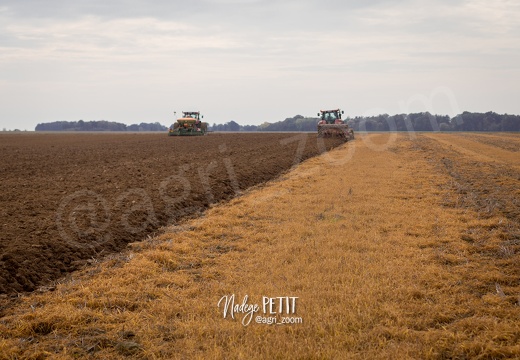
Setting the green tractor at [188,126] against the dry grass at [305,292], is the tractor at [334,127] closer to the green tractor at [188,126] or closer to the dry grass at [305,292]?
the green tractor at [188,126]

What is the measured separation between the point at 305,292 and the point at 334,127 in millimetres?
44214

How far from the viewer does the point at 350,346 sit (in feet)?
18.4

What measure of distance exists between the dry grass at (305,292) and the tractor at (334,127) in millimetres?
37608

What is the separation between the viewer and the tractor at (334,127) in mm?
49906

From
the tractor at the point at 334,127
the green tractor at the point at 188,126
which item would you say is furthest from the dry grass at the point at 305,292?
the green tractor at the point at 188,126

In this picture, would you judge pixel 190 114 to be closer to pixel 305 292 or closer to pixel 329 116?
pixel 329 116

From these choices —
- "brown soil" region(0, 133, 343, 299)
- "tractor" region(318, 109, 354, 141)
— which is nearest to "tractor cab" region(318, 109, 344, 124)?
"tractor" region(318, 109, 354, 141)

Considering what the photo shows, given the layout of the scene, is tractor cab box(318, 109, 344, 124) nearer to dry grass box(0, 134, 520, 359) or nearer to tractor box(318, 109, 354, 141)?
tractor box(318, 109, 354, 141)

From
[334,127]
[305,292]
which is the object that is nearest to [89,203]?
[305,292]

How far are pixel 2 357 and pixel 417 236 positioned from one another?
8.00 m

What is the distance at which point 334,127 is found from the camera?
165 feet

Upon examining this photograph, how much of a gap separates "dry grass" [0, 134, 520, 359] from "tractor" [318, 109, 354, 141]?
3761 cm

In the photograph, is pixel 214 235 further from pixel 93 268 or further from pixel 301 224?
pixel 93 268

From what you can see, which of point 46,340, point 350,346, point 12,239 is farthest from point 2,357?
point 12,239
